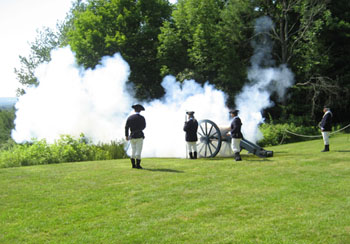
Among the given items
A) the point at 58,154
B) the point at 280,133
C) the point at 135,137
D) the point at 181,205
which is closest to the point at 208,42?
the point at 280,133

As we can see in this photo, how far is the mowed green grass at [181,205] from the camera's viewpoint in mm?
6133

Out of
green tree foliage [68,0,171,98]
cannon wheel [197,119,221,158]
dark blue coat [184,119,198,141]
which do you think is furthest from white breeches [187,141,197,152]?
green tree foliage [68,0,171,98]

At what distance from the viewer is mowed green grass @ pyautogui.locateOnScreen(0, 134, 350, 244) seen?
6133 millimetres

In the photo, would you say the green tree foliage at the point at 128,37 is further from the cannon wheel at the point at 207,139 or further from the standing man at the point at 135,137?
the standing man at the point at 135,137

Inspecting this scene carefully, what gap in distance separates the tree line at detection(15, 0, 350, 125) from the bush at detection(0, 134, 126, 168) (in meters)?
11.7

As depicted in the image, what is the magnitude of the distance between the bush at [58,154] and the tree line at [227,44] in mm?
11714

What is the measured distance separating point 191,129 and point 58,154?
5.24 m

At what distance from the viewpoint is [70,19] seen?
48250mm

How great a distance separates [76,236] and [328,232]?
154 inches

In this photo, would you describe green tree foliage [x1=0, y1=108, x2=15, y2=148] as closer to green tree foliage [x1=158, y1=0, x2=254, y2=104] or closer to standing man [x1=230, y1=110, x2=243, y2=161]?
green tree foliage [x1=158, y1=0, x2=254, y2=104]

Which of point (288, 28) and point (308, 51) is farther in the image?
point (288, 28)

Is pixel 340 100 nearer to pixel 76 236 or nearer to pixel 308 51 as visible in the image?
pixel 308 51

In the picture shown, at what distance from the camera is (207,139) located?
14.2m

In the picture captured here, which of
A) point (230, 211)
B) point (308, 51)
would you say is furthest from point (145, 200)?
point (308, 51)
